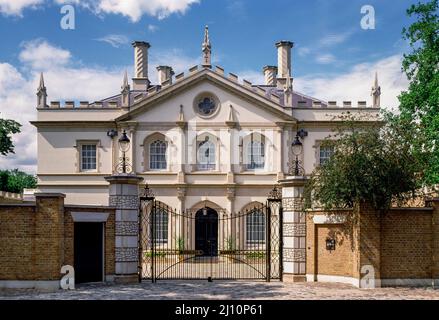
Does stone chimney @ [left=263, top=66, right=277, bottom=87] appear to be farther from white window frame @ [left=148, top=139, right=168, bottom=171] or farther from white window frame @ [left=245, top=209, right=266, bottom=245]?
white window frame @ [left=245, top=209, right=266, bottom=245]

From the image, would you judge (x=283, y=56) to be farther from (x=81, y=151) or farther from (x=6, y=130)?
(x=6, y=130)

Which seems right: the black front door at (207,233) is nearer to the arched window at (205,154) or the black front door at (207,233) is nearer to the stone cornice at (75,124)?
the arched window at (205,154)

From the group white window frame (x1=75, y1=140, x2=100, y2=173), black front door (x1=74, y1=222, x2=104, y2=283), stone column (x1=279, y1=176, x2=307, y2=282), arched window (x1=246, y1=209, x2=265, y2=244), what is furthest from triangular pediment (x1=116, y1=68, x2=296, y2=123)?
black front door (x1=74, y1=222, x2=104, y2=283)

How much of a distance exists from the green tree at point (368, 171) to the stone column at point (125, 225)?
238 inches

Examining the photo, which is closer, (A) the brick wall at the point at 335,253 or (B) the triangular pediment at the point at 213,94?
(A) the brick wall at the point at 335,253

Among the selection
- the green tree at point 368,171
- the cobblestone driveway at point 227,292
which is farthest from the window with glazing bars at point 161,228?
the green tree at point 368,171

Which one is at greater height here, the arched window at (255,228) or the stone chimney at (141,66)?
the stone chimney at (141,66)

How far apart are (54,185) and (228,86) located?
41.7 ft

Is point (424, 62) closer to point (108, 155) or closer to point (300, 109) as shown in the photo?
point (300, 109)

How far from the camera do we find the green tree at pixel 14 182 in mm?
54594

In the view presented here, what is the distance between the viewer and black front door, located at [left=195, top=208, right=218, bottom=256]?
3052 centimetres

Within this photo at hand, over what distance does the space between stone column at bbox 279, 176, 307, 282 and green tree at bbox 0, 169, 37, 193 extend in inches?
1729
